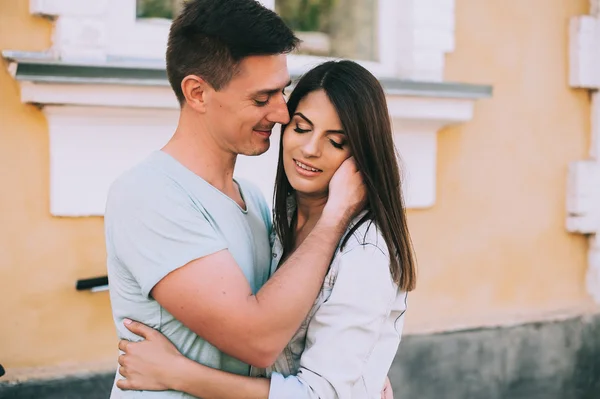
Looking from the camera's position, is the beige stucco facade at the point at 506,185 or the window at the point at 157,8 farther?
the beige stucco facade at the point at 506,185

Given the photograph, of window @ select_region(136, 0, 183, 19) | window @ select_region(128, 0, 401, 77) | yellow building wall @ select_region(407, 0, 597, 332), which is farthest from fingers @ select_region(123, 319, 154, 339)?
yellow building wall @ select_region(407, 0, 597, 332)

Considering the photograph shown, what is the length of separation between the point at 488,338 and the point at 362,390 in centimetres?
245

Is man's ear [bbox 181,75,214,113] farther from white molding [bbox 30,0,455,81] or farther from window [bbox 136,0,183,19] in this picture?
window [bbox 136,0,183,19]

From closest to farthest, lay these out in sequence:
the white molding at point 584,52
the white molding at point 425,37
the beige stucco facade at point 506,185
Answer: the white molding at point 425,37 < the beige stucco facade at point 506,185 < the white molding at point 584,52

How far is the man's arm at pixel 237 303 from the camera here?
5.77 feet

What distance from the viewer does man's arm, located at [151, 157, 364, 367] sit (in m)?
1.76

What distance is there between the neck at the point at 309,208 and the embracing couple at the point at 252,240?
0.04 ft

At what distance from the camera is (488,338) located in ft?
13.9

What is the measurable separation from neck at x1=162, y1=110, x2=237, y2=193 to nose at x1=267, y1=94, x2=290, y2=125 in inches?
6.1

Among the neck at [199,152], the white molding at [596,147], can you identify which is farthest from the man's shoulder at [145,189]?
the white molding at [596,147]

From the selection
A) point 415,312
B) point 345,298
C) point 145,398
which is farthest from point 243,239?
point 415,312

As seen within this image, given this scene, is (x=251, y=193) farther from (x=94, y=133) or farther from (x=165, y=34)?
(x=165, y=34)

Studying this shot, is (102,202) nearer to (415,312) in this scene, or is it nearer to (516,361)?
(415,312)

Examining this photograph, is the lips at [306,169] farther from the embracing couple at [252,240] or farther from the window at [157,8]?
the window at [157,8]
